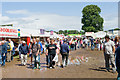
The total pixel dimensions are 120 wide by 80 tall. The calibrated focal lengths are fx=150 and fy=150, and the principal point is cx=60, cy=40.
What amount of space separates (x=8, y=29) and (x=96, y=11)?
145ft

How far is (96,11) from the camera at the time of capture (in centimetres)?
5325

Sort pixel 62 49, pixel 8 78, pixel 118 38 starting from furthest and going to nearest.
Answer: pixel 62 49 < pixel 118 38 < pixel 8 78

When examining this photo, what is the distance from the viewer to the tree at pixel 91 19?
50291 millimetres

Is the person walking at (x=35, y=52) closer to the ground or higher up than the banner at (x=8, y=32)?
closer to the ground

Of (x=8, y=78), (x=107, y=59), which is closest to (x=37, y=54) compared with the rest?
(x=8, y=78)

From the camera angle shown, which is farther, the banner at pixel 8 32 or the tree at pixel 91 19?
the tree at pixel 91 19

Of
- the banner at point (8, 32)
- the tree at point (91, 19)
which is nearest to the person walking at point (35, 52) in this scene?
the banner at point (8, 32)

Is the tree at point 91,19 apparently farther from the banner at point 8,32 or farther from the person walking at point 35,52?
the person walking at point 35,52

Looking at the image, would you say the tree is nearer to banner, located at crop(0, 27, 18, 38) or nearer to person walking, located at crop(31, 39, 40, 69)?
banner, located at crop(0, 27, 18, 38)

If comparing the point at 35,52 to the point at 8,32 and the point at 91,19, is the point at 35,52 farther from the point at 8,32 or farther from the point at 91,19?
the point at 91,19

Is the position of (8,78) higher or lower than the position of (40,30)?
lower

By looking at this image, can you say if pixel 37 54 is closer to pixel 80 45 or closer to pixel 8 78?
pixel 8 78

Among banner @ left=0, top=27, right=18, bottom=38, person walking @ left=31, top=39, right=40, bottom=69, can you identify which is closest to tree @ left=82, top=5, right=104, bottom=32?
banner @ left=0, top=27, right=18, bottom=38

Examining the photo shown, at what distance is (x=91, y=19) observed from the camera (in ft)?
167
